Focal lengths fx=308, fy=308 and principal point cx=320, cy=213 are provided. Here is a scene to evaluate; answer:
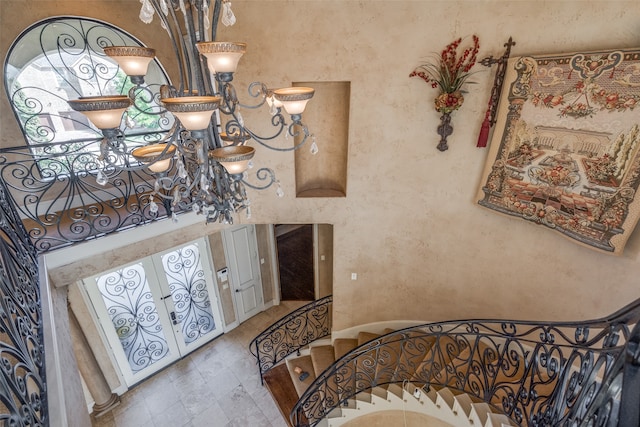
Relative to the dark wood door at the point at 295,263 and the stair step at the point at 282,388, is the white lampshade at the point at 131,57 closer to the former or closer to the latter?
the stair step at the point at 282,388

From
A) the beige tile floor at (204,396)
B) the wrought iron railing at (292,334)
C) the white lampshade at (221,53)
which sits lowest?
the beige tile floor at (204,396)

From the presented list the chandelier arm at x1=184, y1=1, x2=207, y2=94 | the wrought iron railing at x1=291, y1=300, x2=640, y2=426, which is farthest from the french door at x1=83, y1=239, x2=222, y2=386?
the chandelier arm at x1=184, y1=1, x2=207, y2=94

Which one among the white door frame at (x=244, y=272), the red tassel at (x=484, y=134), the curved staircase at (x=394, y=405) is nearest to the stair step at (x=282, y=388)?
the curved staircase at (x=394, y=405)

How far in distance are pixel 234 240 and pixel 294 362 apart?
248cm

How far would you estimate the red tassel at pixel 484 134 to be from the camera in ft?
11.1

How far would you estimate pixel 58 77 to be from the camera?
3703 millimetres

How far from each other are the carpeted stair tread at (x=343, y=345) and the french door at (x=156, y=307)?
8.29 ft

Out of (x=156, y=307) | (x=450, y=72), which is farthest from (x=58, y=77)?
(x=450, y=72)

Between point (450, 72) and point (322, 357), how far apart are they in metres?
4.52

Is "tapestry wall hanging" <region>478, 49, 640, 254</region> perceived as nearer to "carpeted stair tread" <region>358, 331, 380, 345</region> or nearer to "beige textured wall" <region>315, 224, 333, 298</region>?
"carpeted stair tread" <region>358, 331, 380, 345</region>

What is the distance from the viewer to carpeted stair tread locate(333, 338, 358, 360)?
486 centimetres

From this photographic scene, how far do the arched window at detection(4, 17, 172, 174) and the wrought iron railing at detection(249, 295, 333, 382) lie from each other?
3833 mm

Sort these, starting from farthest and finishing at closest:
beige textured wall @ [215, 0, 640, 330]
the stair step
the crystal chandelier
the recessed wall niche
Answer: the stair step
the recessed wall niche
beige textured wall @ [215, 0, 640, 330]
the crystal chandelier

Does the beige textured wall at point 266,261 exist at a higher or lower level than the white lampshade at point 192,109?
lower
